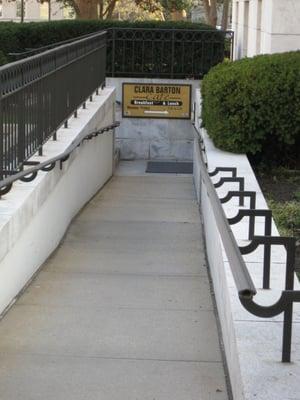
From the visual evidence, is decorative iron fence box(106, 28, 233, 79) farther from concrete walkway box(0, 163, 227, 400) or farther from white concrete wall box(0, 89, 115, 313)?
concrete walkway box(0, 163, 227, 400)

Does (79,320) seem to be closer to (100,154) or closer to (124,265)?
(124,265)

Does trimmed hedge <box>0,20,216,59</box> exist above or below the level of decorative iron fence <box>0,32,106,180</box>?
above

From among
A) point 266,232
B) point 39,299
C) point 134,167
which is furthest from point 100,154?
point 266,232

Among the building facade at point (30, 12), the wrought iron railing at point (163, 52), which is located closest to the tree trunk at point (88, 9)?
the wrought iron railing at point (163, 52)

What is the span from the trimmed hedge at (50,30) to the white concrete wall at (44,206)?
23.8ft

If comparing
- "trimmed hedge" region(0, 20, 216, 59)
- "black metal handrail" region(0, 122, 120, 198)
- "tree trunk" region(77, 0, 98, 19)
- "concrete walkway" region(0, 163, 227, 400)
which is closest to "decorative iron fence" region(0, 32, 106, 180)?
"black metal handrail" region(0, 122, 120, 198)

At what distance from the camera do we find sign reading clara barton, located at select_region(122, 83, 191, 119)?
18562 mm

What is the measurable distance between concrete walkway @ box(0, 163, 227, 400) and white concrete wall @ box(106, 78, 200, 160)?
9.09 meters

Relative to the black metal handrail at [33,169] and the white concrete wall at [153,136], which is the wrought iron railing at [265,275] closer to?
the black metal handrail at [33,169]

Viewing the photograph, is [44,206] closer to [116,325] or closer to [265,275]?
[116,325]

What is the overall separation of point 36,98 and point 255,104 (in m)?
2.75

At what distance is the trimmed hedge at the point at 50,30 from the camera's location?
1967 cm

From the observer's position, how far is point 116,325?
18.8 ft

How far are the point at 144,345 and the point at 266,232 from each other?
1052 mm
